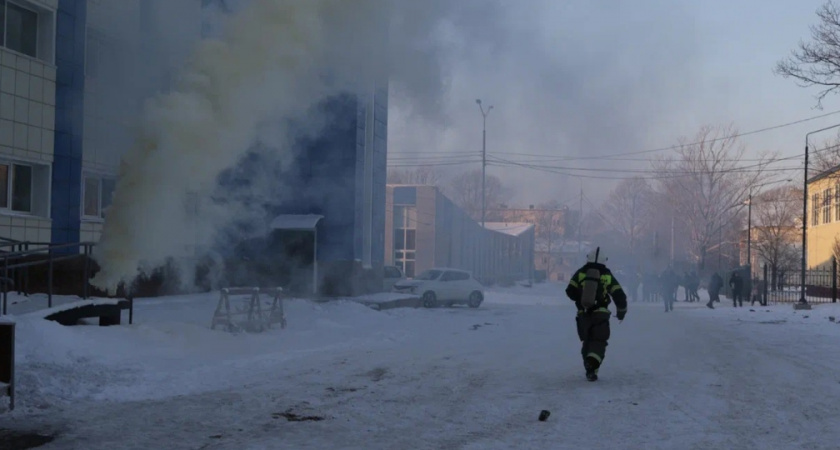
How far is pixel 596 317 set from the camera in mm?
10797

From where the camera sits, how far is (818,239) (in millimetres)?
54094

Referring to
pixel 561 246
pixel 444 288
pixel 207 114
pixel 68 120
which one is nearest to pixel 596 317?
pixel 207 114

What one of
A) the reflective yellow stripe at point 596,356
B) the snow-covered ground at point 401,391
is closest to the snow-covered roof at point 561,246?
the snow-covered ground at point 401,391

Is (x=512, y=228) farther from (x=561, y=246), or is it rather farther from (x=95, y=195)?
(x=95, y=195)

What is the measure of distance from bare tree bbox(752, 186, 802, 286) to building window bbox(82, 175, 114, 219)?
43.6 meters

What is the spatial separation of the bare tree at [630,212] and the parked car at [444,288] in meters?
52.1

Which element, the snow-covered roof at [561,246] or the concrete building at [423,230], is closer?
the concrete building at [423,230]

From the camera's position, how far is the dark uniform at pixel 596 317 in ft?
34.7

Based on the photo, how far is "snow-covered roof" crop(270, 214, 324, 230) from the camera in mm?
25281

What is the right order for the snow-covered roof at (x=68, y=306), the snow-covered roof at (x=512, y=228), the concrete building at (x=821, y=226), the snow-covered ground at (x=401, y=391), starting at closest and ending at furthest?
the snow-covered ground at (x=401, y=391)
the snow-covered roof at (x=68, y=306)
the concrete building at (x=821, y=226)
the snow-covered roof at (x=512, y=228)

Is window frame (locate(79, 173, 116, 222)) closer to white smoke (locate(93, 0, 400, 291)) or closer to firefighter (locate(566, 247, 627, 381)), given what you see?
white smoke (locate(93, 0, 400, 291))

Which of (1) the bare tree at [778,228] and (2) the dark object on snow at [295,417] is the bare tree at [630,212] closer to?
(1) the bare tree at [778,228]

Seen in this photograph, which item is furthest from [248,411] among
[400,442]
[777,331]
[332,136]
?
[332,136]

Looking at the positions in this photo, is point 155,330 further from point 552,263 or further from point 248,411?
point 552,263
